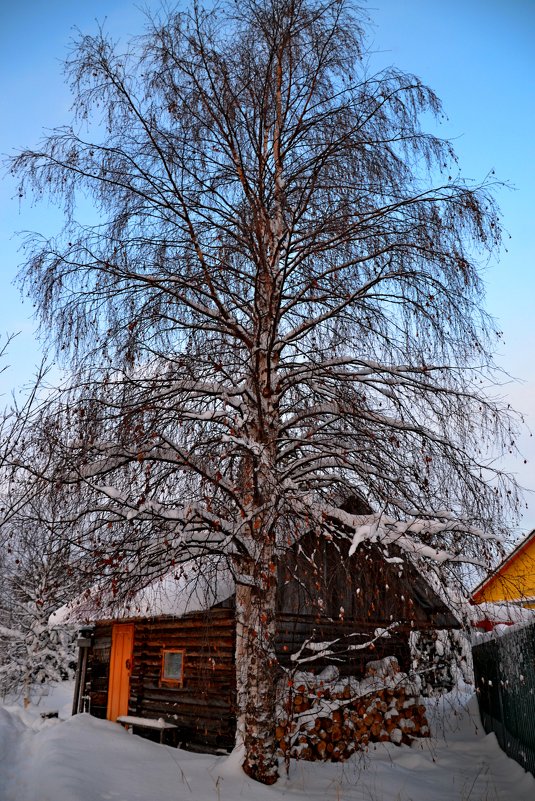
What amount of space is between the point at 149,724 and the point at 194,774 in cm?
428

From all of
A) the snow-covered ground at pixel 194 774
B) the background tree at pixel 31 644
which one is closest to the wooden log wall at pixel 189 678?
the snow-covered ground at pixel 194 774

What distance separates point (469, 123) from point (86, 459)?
6.38m

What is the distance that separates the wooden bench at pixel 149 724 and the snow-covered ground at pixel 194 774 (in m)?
1.26

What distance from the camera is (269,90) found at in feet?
29.1

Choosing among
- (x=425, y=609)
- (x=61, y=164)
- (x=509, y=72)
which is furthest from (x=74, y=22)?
(x=425, y=609)

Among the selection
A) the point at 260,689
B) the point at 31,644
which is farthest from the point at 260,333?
the point at 31,644

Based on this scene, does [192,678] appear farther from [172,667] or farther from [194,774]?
[194,774]

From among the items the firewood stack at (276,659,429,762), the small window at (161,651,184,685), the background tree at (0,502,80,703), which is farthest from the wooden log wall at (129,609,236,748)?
the background tree at (0,502,80,703)

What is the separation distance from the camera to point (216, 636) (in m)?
11.1

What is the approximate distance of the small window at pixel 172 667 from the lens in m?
12.4

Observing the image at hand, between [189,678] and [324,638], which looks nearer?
[324,638]

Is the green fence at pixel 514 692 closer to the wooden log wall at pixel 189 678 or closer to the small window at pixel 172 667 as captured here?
the wooden log wall at pixel 189 678

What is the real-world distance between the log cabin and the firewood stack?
1.76 feet

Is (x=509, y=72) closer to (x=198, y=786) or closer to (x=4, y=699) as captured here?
(x=198, y=786)
